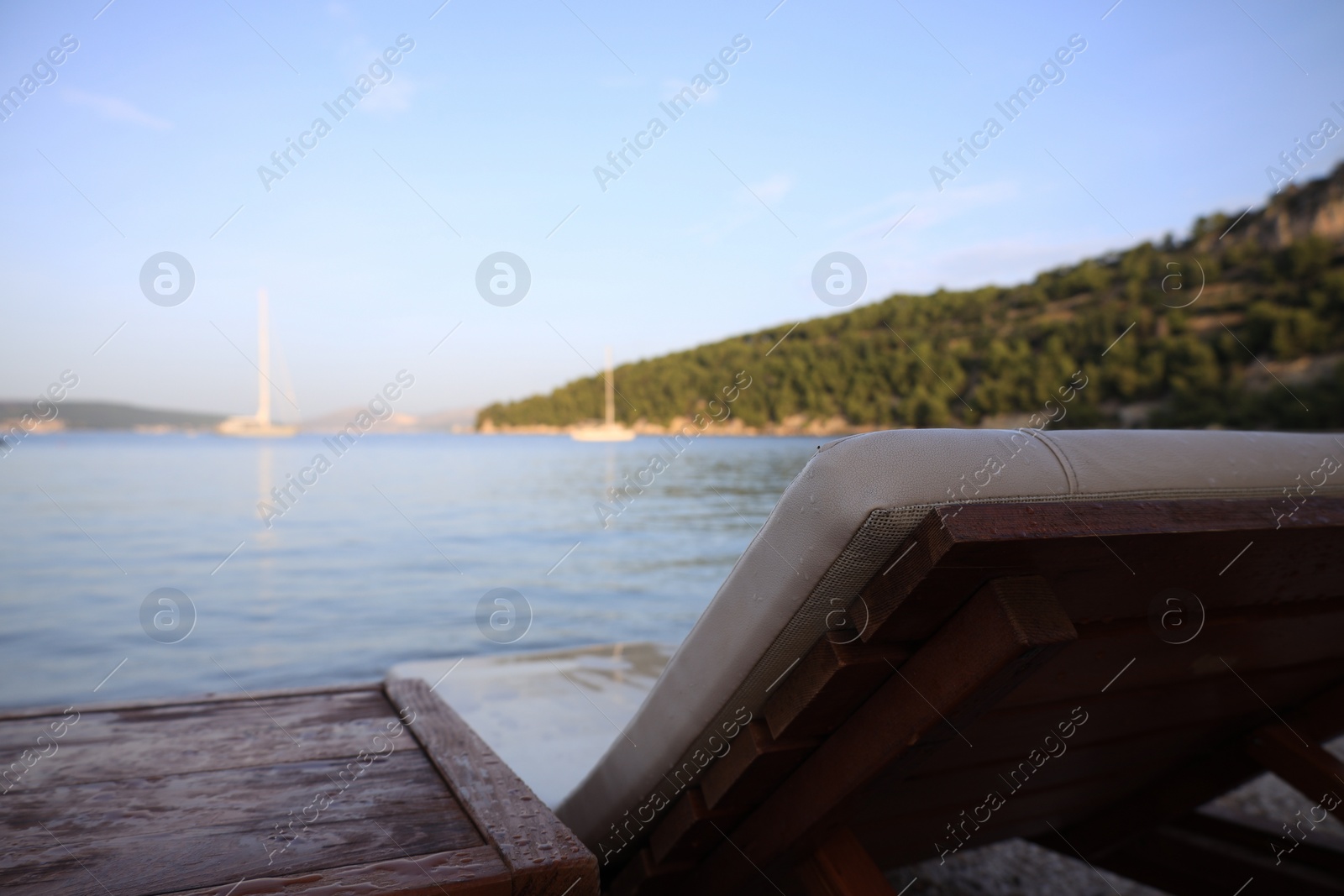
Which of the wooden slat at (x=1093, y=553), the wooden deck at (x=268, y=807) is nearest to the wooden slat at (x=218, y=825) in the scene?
the wooden deck at (x=268, y=807)

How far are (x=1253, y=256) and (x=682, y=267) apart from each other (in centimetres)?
2357

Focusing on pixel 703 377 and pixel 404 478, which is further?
pixel 703 377

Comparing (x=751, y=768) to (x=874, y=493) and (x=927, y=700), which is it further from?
(x=874, y=493)

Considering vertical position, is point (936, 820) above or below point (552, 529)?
below

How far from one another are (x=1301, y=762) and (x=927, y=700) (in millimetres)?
1120

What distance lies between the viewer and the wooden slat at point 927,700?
2.32ft

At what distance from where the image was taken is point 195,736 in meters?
1.37

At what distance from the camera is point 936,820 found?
1.34 m

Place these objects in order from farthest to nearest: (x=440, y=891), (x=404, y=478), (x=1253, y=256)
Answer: (x=1253, y=256)
(x=404, y=478)
(x=440, y=891)

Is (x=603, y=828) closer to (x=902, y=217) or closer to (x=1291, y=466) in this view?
(x=1291, y=466)

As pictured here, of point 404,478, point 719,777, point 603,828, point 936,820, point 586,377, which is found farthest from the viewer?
point 586,377

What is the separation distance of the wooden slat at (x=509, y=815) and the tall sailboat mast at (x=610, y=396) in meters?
29.5

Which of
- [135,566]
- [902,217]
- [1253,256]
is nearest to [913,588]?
[902,217]

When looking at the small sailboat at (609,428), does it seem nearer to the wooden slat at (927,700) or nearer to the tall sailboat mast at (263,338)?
the tall sailboat mast at (263,338)
